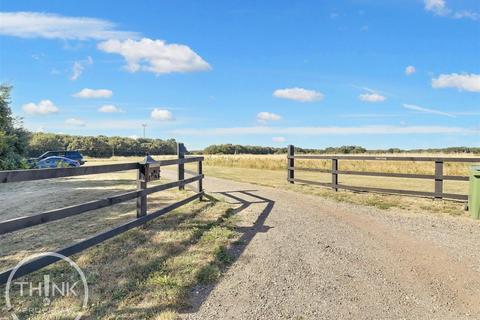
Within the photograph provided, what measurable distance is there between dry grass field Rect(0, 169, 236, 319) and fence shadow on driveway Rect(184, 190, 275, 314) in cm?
12

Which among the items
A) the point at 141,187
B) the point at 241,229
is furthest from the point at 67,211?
the point at 241,229

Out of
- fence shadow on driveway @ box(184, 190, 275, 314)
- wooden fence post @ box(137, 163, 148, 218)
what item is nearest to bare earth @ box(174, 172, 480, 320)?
fence shadow on driveway @ box(184, 190, 275, 314)

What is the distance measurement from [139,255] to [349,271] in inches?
116

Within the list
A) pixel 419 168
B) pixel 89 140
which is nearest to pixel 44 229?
pixel 419 168

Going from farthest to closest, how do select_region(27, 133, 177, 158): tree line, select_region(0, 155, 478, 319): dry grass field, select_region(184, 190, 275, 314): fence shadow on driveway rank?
select_region(27, 133, 177, 158): tree line
select_region(184, 190, 275, 314): fence shadow on driveway
select_region(0, 155, 478, 319): dry grass field

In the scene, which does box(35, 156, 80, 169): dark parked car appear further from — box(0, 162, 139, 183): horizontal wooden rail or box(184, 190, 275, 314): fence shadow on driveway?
box(0, 162, 139, 183): horizontal wooden rail

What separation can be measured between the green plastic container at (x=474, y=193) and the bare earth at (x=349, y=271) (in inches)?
11.2

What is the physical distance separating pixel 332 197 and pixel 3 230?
9339mm

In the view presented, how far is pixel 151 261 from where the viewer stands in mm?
4867

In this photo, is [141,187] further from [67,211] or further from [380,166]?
[380,166]

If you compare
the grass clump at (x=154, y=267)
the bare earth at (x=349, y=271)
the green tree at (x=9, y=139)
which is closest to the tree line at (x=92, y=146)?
the green tree at (x=9, y=139)

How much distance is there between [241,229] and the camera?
6824mm

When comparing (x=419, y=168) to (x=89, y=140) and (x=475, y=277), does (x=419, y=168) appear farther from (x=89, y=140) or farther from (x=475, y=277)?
(x=89, y=140)

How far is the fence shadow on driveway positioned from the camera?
3.84 m
